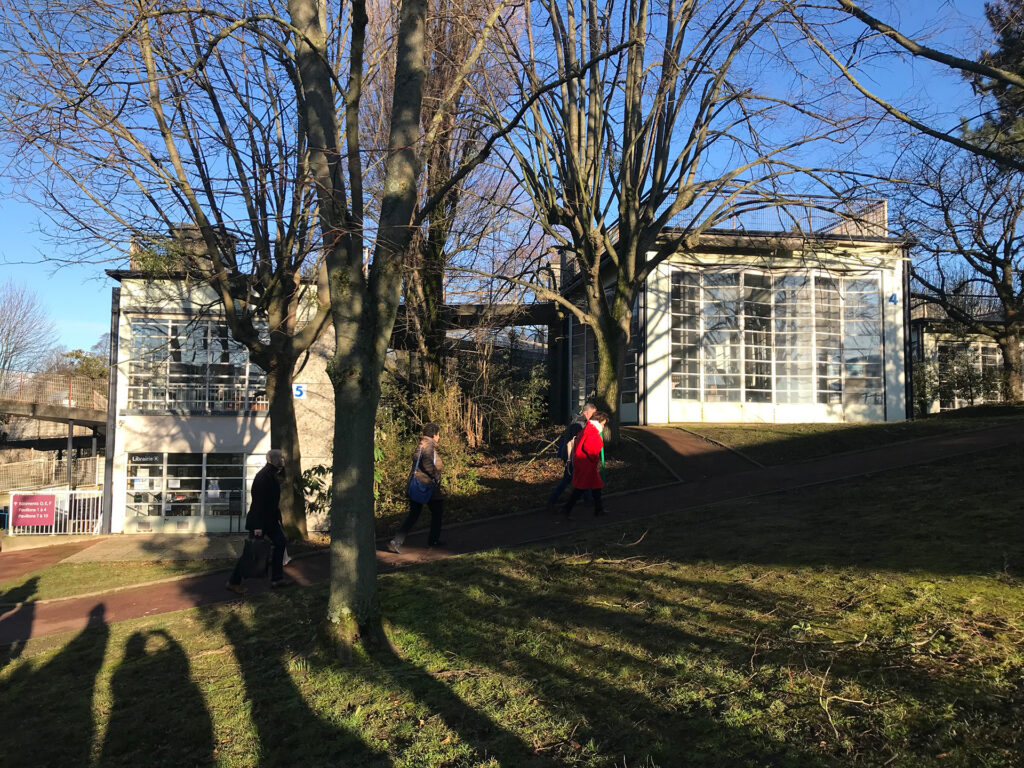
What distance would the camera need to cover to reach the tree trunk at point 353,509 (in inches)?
222

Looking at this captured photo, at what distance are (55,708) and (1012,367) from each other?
86.9 feet

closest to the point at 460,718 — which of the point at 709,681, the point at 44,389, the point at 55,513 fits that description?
the point at 709,681

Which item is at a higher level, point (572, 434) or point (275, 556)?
point (572, 434)

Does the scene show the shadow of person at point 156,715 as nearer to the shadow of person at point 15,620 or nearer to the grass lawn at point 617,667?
the grass lawn at point 617,667

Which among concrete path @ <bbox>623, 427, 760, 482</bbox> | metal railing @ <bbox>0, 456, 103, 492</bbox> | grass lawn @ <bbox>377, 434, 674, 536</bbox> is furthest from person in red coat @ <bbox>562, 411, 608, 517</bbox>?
metal railing @ <bbox>0, 456, 103, 492</bbox>

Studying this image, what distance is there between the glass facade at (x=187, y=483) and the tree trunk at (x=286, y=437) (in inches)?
427

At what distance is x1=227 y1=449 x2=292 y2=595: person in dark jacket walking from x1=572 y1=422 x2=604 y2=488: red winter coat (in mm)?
3811

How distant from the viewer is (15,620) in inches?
319

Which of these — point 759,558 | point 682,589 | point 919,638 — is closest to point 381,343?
point 682,589

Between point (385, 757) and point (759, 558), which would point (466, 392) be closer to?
point (759, 558)

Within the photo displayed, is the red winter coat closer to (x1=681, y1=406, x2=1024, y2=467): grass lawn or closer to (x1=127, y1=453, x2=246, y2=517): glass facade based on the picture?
(x1=681, y1=406, x2=1024, y2=467): grass lawn

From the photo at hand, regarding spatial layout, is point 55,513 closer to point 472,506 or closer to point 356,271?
point 472,506

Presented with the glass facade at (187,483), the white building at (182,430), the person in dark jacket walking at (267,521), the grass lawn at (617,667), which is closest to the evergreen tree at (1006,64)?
the grass lawn at (617,667)

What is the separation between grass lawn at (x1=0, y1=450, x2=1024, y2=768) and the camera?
348cm
